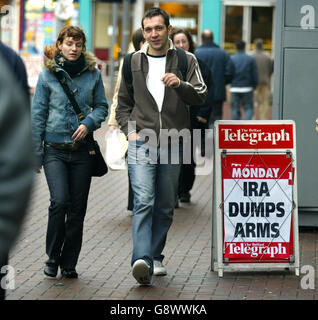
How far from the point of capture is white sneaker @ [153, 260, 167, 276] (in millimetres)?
6703

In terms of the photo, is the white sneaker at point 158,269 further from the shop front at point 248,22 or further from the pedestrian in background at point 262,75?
the shop front at point 248,22

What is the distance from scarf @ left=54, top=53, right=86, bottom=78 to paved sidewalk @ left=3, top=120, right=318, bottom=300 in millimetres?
861

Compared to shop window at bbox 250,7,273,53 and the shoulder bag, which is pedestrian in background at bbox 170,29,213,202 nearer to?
the shoulder bag

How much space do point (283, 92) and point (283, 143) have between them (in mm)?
1837

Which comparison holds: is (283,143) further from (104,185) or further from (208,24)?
(208,24)

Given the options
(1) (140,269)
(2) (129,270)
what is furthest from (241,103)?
(1) (140,269)

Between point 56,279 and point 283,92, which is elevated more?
point 283,92

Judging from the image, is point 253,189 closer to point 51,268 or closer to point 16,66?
point 51,268

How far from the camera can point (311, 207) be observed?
8406 mm

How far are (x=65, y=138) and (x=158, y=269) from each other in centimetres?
122

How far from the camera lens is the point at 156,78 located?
6430 mm

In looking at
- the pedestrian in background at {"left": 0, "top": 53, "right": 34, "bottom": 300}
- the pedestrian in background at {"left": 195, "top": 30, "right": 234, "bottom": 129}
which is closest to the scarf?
the pedestrian in background at {"left": 0, "top": 53, "right": 34, "bottom": 300}
